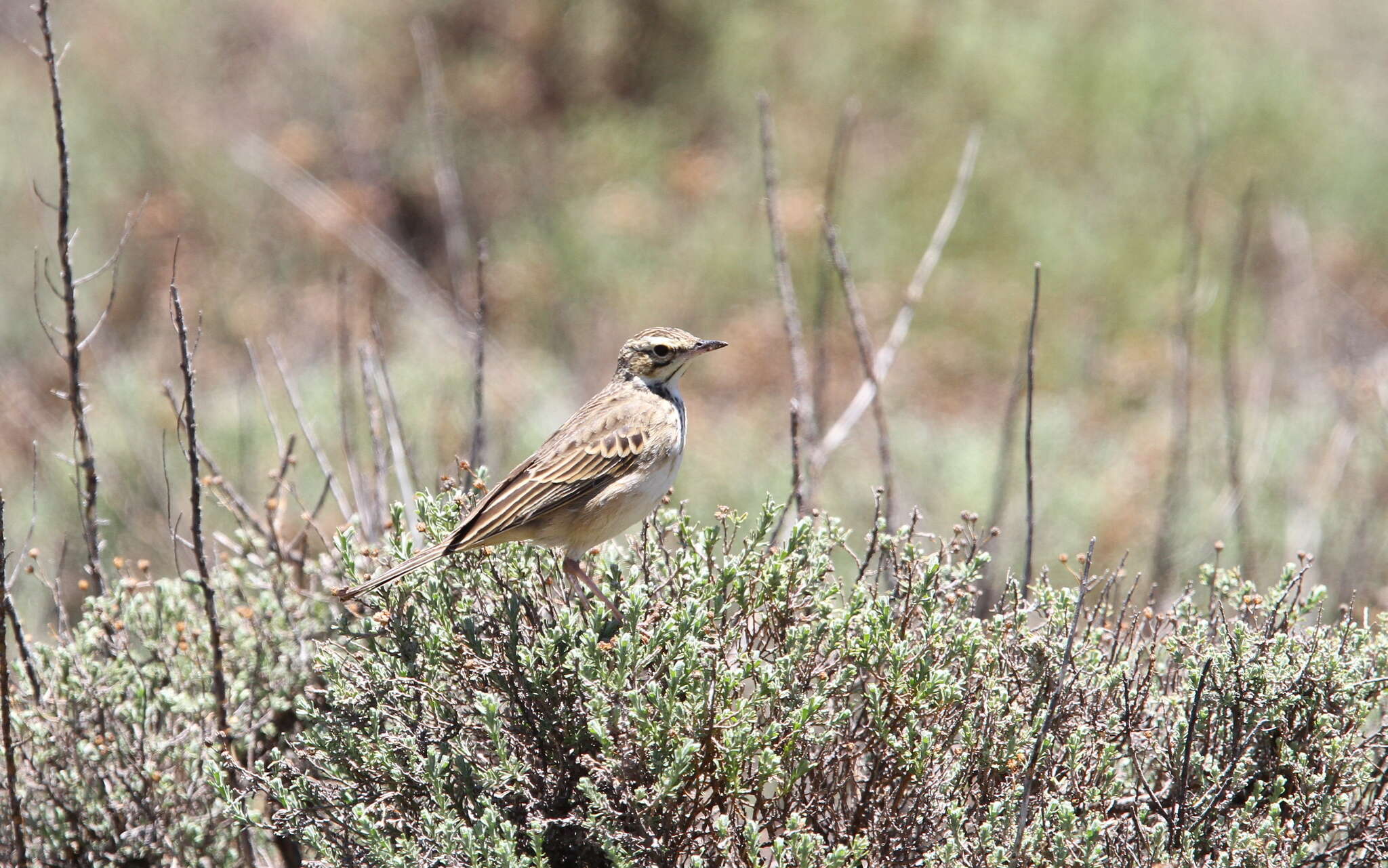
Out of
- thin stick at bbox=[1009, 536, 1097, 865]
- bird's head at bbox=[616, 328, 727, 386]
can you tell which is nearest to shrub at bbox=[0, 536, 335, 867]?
bird's head at bbox=[616, 328, 727, 386]

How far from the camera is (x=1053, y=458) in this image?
10148mm

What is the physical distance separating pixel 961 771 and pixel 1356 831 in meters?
1.21

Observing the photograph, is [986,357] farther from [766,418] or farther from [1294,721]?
[1294,721]

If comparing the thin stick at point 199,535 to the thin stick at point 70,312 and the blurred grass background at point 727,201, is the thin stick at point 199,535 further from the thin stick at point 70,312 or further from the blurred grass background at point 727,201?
the blurred grass background at point 727,201

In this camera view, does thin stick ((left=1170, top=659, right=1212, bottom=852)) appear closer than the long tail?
Yes

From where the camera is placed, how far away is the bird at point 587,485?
164 inches

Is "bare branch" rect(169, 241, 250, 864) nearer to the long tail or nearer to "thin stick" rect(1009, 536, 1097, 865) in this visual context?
the long tail

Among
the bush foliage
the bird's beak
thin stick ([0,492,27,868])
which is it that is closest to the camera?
the bush foliage

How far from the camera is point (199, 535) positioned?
4.29 metres

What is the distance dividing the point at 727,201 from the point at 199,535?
433 inches

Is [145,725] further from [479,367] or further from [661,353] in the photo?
[661,353]

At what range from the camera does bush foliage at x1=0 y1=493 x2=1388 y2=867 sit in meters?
3.48

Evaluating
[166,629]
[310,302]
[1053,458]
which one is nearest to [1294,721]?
[166,629]

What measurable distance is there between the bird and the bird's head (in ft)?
0.05
